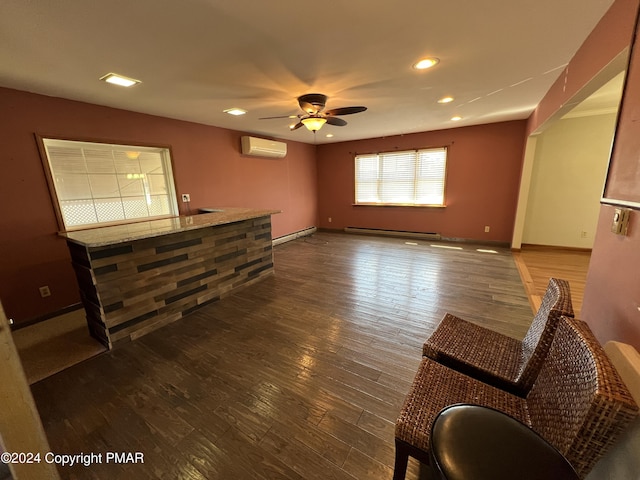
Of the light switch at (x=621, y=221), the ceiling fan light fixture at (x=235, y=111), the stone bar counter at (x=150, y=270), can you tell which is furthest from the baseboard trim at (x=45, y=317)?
the light switch at (x=621, y=221)

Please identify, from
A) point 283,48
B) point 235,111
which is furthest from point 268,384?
point 235,111

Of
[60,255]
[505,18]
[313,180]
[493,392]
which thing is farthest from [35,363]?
[313,180]

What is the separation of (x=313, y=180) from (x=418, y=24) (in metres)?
5.41

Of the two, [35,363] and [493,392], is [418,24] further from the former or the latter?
[35,363]

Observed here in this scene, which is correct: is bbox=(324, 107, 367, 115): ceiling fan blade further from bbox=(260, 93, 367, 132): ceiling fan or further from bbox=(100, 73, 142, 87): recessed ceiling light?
bbox=(100, 73, 142, 87): recessed ceiling light

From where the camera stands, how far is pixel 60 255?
2.90m

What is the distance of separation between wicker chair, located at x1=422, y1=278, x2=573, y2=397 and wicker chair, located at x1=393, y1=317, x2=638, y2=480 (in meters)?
0.07

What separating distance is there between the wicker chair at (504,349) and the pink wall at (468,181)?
431cm

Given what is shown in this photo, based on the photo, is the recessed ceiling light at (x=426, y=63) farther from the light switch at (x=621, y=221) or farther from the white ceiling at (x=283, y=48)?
the light switch at (x=621, y=221)

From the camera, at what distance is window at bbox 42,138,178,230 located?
294cm

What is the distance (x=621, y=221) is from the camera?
121 cm

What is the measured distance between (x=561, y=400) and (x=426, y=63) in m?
2.49

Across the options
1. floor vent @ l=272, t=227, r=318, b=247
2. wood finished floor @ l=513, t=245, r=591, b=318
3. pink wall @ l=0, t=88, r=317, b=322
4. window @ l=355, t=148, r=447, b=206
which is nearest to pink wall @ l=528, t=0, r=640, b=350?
wood finished floor @ l=513, t=245, r=591, b=318

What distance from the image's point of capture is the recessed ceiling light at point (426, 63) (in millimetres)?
2146
